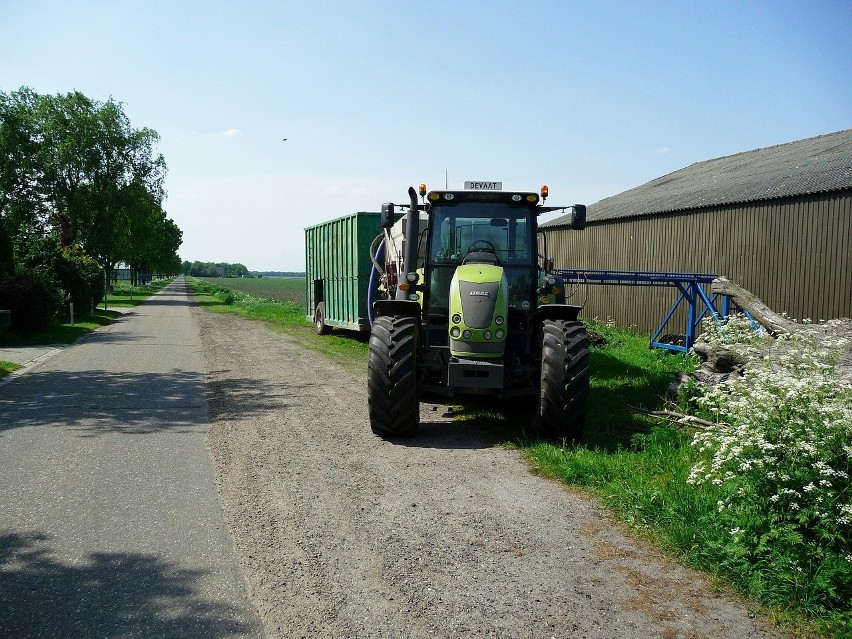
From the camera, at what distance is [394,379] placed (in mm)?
7402

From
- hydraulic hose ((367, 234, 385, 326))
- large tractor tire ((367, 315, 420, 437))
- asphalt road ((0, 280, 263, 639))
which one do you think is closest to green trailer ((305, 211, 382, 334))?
hydraulic hose ((367, 234, 385, 326))

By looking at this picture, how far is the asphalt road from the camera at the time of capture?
146 inches

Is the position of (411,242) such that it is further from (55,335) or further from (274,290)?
(274,290)

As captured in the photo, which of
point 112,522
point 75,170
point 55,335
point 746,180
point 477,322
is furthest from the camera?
point 75,170

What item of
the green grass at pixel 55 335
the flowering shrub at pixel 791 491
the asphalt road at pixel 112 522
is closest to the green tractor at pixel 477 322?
the asphalt road at pixel 112 522

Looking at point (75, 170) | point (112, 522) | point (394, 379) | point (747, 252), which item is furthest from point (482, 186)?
point (75, 170)

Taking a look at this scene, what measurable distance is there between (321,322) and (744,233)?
38.1 feet

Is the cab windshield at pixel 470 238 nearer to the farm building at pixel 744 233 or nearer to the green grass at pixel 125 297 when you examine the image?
the farm building at pixel 744 233

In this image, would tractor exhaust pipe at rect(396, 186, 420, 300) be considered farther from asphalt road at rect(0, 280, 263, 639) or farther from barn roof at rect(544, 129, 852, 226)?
barn roof at rect(544, 129, 852, 226)

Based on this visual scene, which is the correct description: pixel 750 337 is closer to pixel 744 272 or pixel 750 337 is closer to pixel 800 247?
pixel 800 247

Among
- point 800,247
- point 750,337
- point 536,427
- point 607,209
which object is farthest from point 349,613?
point 607,209

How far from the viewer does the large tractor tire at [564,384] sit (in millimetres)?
7148

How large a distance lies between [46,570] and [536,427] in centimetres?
492

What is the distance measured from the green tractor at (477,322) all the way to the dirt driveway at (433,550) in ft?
2.22
